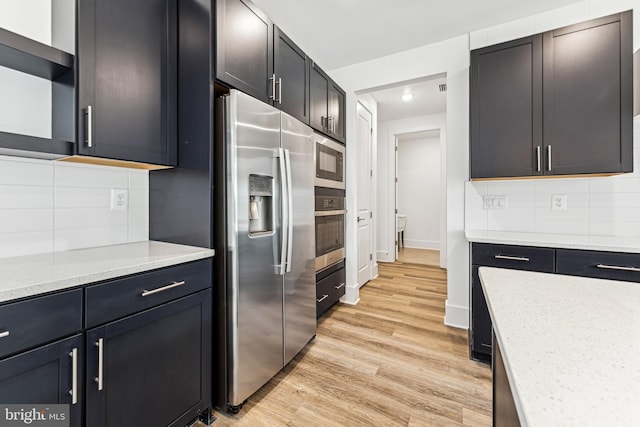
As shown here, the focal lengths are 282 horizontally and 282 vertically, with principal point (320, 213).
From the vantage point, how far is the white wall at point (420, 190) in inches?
251

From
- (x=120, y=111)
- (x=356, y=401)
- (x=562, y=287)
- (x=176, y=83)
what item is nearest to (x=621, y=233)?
(x=562, y=287)

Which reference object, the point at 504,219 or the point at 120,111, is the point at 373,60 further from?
the point at 120,111

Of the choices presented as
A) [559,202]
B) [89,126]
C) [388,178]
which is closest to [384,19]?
[559,202]

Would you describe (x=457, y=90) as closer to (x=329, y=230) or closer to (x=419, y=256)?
(x=329, y=230)

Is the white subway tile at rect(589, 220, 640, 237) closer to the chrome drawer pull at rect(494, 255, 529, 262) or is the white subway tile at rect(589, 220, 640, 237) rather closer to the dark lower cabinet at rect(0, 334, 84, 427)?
the chrome drawer pull at rect(494, 255, 529, 262)

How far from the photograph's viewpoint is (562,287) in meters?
0.91

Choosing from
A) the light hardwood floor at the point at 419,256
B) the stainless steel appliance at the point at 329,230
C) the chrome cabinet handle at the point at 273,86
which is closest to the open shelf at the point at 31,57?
the chrome cabinet handle at the point at 273,86


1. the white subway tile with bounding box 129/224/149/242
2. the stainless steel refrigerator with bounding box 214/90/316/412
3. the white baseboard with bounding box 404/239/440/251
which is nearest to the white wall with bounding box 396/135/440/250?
the white baseboard with bounding box 404/239/440/251

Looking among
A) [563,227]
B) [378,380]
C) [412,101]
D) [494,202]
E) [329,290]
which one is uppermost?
[412,101]

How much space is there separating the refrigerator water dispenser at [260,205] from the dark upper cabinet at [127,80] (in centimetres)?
49

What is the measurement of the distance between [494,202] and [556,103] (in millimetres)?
832

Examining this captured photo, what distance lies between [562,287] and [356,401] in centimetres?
125

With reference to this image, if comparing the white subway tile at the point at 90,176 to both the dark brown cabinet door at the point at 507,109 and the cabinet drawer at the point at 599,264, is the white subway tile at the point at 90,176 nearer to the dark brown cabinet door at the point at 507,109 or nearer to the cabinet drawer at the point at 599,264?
the dark brown cabinet door at the point at 507,109

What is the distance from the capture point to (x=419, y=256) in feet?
18.8
